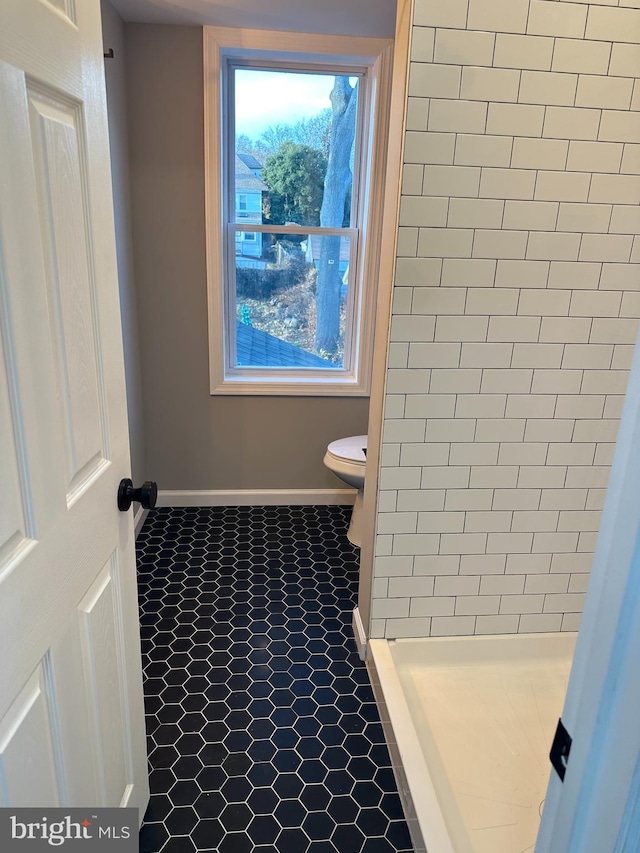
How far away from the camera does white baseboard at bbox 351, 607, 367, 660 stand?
6.82ft

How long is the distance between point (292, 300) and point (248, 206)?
0.53m

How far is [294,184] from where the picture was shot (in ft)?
9.87

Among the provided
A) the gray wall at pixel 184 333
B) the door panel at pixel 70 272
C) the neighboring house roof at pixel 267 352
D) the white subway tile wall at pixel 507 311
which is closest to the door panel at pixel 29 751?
the door panel at pixel 70 272

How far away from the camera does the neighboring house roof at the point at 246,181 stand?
2969 mm

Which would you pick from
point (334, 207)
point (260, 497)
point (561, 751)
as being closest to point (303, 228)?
point (334, 207)

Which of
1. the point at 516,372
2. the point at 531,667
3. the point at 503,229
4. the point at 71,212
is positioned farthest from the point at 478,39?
the point at 531,667

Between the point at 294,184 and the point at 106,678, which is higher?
the point at 294,184

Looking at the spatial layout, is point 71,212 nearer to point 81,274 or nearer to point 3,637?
point 81,274

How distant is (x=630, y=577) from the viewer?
53 centimetres

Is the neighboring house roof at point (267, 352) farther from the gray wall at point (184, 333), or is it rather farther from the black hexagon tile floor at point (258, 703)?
the black hexagon tile floor at point (258, 703)

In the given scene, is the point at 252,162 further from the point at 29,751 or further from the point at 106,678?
the point at 29,751

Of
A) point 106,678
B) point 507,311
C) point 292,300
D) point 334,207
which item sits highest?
point 334,207

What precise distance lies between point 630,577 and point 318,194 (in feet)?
9.42

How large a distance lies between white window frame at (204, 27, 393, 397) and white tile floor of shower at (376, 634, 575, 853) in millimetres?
1583
